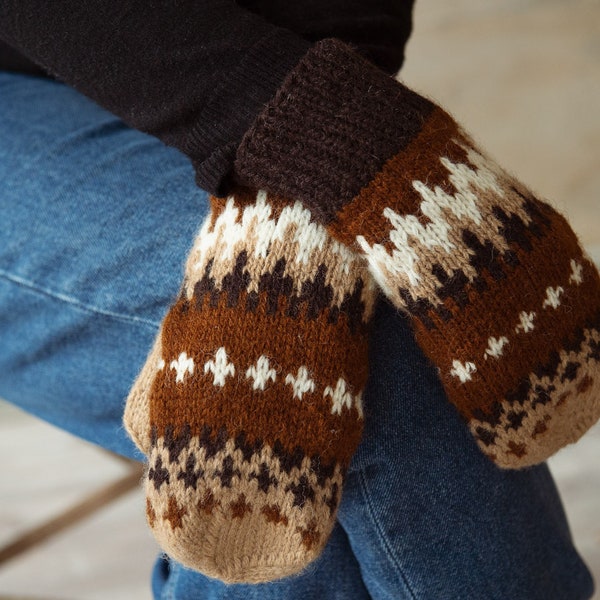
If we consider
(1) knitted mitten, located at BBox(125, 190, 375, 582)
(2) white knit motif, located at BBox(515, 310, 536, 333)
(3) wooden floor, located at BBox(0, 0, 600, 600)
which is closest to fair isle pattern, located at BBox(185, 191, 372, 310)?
(1) knitted mitten, located at BBox(125, 190, 375, 582)

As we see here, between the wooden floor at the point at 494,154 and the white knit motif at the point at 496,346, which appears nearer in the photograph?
the white knit motif at the point at 496,346

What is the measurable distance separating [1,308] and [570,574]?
60cm

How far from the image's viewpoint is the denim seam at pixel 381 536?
529mm

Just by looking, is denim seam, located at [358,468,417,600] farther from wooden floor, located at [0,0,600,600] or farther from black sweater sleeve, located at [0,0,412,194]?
wooden floor, located at [0,0,600,600]

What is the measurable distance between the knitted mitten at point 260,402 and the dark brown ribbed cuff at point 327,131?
1.1 inches

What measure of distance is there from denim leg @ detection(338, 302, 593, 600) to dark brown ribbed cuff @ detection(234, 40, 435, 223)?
0.12 metres

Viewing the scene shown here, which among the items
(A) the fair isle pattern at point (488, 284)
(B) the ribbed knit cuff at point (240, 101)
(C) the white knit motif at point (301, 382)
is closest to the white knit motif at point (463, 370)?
(A) the fair isle pattern at point (488, 284)

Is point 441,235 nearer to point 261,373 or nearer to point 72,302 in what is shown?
point 261,373

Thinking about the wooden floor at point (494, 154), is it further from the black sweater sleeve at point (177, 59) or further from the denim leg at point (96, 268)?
the black sweater sleeve at point (177, 59)

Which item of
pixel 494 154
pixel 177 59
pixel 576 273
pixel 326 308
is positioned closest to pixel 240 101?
pixel 177 59

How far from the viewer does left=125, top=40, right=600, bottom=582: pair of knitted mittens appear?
0.46 m

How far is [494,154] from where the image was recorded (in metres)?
1.60

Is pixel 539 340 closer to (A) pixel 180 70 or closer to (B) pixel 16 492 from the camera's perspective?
(A) pixel 180 70

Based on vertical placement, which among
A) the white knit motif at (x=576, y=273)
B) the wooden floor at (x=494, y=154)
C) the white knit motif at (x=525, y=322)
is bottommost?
the wooden floor at (x=494, y=154)
